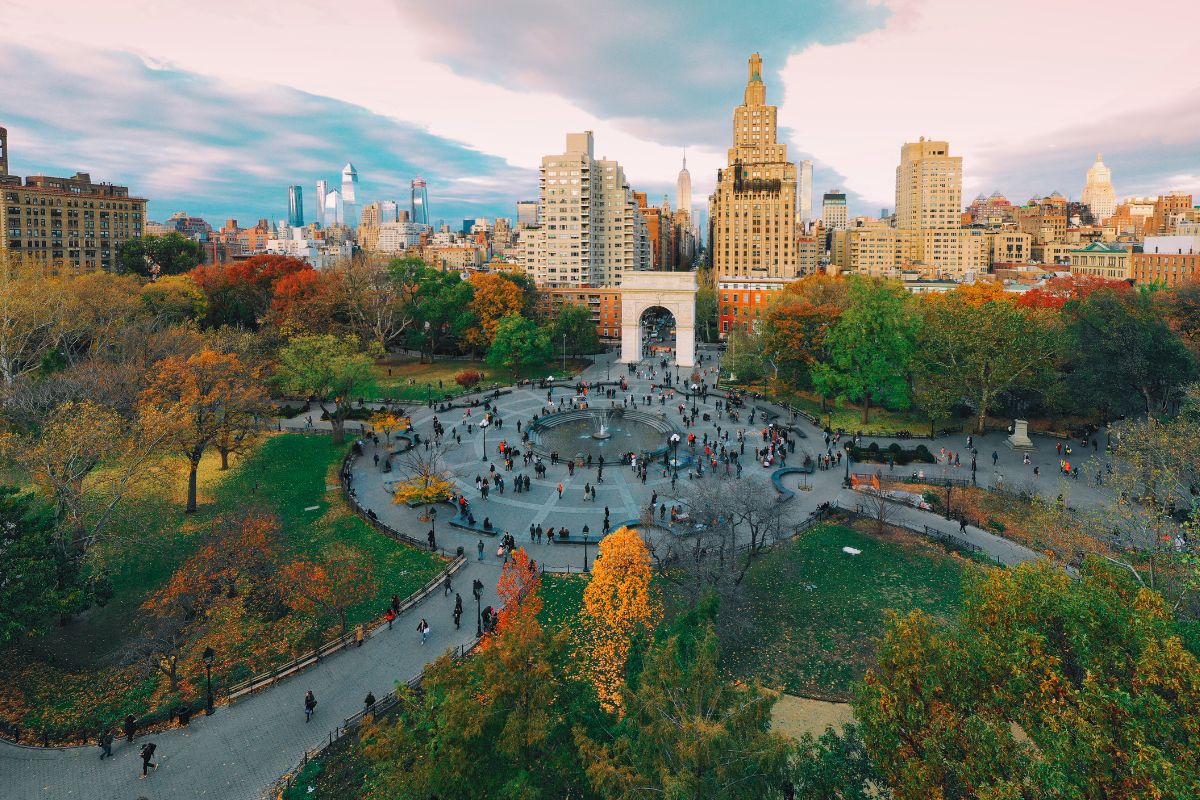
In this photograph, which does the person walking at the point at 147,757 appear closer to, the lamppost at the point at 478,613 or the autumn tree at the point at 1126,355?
the lamppost at the point at 478,613

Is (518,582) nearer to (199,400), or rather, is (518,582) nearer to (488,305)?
(199,400)

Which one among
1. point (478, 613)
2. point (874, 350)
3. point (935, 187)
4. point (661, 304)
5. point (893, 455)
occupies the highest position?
point (935, 187)

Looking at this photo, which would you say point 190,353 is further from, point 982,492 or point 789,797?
point 982,492

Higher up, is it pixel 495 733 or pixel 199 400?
pixel 199 400

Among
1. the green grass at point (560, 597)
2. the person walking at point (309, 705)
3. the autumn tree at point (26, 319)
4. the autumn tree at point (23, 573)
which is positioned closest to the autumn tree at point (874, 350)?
the green grass at point (560, 597)

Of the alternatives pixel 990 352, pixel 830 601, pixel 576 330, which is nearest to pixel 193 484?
pixel 830 601

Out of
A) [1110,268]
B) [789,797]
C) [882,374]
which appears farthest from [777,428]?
[1110,268]

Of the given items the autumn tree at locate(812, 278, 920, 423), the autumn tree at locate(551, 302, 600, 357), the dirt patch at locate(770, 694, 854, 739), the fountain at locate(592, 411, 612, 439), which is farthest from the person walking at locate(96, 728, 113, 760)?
the autumn tree at locate(551, 302, 600, 357)
